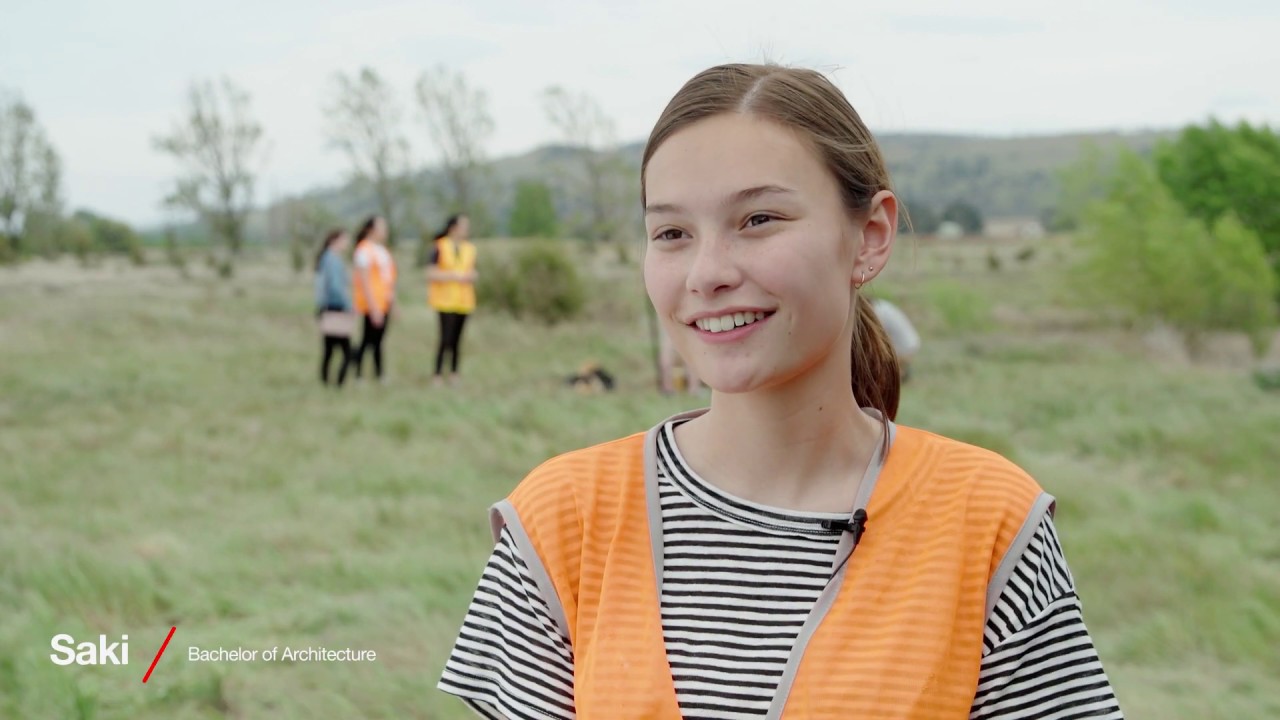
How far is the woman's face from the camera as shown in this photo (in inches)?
58.0

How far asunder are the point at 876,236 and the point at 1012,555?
17.6 inches

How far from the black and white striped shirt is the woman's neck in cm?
4

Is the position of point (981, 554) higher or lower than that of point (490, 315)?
higher

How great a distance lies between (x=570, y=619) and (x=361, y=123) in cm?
5227

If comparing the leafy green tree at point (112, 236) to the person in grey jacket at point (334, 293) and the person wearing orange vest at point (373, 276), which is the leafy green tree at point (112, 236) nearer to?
the person in grey jacket at point (334, 293)

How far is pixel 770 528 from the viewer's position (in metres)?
1.50

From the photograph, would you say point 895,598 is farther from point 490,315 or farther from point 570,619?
point 490,315

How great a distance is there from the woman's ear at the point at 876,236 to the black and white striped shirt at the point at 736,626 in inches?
13.0

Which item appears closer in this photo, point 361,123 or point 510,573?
point 510,573

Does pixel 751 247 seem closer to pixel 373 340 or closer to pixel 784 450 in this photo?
pixel 784 450

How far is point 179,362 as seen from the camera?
14188 mm

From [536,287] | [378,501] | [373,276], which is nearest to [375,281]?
[373,276]

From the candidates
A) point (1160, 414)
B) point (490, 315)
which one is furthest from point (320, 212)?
point (1160, 414)

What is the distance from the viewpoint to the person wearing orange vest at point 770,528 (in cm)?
141
